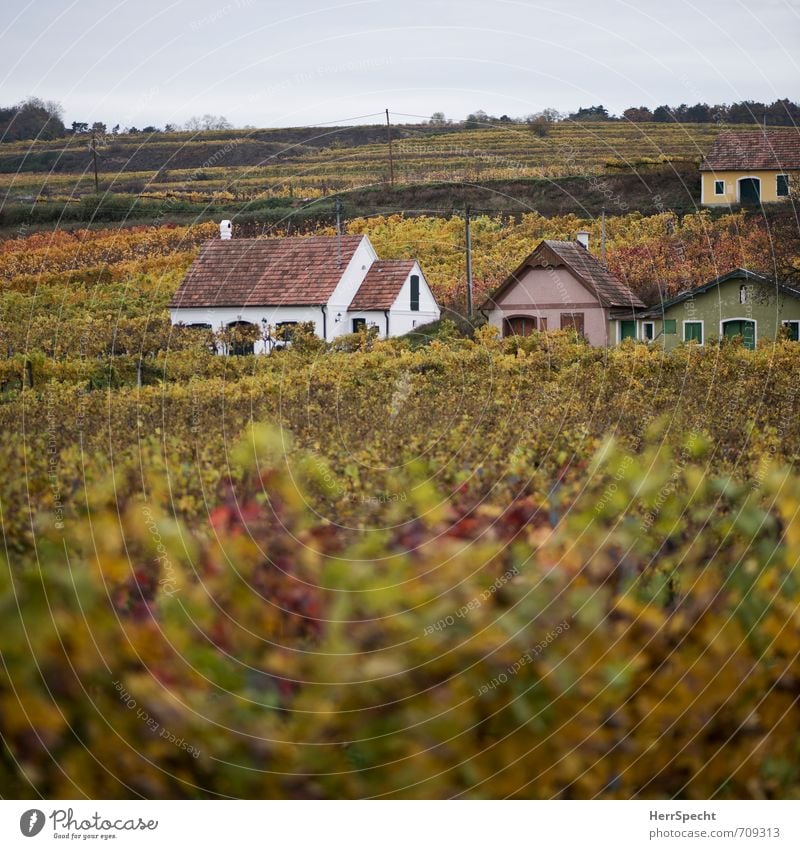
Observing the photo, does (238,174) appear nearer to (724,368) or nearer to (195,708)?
(724,368)

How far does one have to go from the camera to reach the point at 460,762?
3.71 m

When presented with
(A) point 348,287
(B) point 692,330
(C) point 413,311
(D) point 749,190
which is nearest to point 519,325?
(B) point 692,330

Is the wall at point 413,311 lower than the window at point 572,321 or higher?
higher

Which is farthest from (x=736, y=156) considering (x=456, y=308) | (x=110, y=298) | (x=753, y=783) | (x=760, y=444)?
(x=753, y=783)

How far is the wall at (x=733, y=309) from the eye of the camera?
70.0 feet

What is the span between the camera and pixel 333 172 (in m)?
47.1

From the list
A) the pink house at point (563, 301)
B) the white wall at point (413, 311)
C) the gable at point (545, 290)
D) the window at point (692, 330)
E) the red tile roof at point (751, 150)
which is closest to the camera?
the white wall at point (413, 311)

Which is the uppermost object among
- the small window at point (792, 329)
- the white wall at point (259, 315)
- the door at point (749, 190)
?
the door at point (749, 190)

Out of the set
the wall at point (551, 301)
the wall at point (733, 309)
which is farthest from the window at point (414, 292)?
the wall at point (733, 309)

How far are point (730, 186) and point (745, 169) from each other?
49.6 inches

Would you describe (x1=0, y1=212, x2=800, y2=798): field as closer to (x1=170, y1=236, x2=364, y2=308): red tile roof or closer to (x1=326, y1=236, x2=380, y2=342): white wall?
(x1=326, y1=236, x2=380, y2=342): white wall

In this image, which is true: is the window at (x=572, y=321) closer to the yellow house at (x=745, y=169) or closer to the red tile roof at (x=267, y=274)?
the red tile roof at (x=267, y=274)

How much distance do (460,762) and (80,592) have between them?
1260 millimetres

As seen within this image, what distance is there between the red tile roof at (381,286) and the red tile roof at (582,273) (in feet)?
13.9
